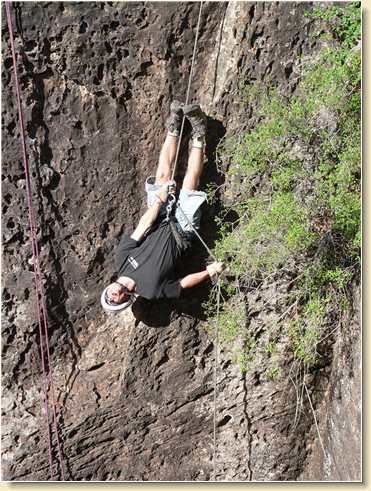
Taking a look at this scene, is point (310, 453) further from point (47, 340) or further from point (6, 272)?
point (6, 272)

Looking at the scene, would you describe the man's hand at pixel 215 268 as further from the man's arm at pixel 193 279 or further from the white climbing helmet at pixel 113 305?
the white climbing helmet at pixel 113 305

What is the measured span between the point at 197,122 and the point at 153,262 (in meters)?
1.03

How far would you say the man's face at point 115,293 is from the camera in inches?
153

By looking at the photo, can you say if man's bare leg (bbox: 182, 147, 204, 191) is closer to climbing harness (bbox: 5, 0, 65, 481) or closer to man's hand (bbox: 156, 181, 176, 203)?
man's hand (bbox: 156, 181, 176, 203)

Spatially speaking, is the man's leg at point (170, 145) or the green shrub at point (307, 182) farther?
the man's leg at point (170, 145)

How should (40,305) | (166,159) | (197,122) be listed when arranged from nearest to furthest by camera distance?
(197,122), (166,159), (40,305)

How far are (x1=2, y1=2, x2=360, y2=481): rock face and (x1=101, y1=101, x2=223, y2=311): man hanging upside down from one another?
0.58 feet

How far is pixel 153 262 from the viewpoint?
388 cm

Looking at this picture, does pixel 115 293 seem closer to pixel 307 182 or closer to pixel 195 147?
pixel 195 147

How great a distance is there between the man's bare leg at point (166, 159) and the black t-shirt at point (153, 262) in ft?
1.13

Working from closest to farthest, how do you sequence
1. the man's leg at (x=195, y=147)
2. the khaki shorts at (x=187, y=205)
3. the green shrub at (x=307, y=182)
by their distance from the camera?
the green shrub at (x=307, y=182), the man's leg at (x=195, y=147), the khaki shorts at (x=187, y=205)

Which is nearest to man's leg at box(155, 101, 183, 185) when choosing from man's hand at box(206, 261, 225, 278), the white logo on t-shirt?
the white logo on t-shirt

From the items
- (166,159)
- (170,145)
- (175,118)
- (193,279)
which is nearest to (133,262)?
(193,279)

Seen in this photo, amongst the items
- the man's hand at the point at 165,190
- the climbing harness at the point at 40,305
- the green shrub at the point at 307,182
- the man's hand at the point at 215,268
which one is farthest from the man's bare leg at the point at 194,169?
the climbing harness at the point at 40,305
